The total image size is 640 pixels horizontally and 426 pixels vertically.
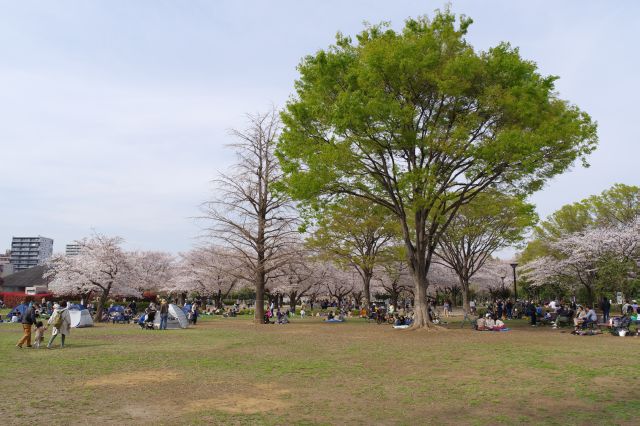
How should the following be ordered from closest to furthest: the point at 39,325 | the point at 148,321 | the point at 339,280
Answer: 1. the point at 39,325
2. the point at 148,321
3. the point at 339,280

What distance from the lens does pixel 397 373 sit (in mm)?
11484

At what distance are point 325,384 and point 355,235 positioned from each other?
101ft

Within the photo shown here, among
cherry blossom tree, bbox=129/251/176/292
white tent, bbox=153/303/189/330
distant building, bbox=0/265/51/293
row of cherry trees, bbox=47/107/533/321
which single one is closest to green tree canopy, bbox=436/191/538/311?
row of cherry trees, bbox=47/107/533/321

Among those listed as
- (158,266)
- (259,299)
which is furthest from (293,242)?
(158,266)

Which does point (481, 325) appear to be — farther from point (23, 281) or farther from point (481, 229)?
point (23, 281)

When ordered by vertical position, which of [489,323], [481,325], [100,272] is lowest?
[481,325]

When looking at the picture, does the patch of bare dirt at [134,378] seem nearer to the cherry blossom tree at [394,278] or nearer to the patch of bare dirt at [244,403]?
the patch of bare dirt at [244,403]

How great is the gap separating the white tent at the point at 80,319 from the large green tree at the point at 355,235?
17.0m

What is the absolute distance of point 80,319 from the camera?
28.5 m

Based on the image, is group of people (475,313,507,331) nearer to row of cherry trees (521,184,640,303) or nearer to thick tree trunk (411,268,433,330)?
thick tree trunk (411,268,433,330)

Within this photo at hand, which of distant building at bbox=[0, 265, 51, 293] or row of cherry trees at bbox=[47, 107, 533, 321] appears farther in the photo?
distant building at bbox=[0, 265, 51, 293]

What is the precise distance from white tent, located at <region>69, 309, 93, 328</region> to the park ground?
1191 centimetres

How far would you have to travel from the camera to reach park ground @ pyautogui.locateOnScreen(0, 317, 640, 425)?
7523mm

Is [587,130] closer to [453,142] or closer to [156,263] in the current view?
[453,142]
